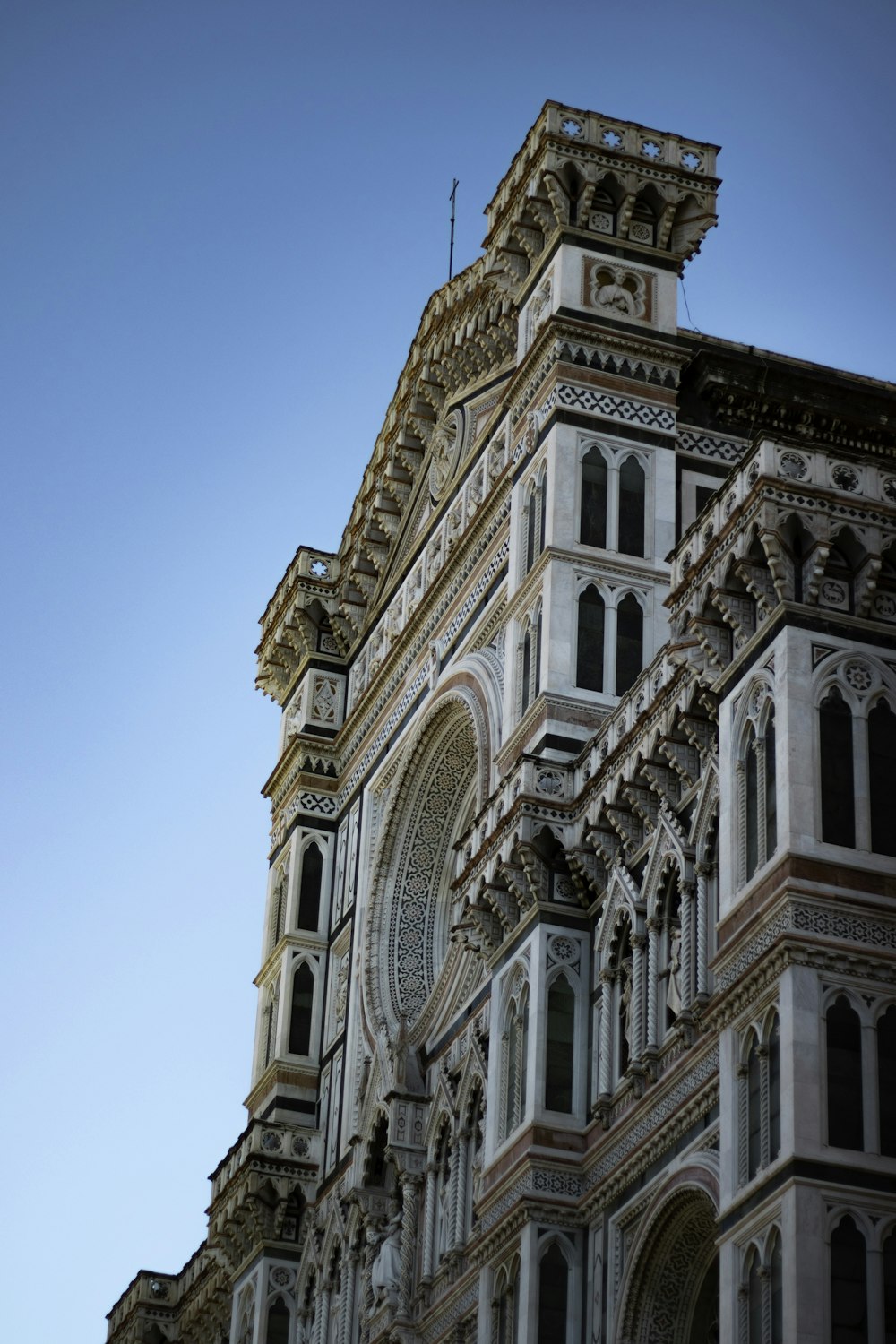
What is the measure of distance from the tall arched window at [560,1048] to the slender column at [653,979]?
1.44 meters

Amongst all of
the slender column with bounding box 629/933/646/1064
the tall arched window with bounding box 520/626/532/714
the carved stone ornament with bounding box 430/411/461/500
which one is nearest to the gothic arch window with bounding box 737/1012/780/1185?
the slender column with bounding box 629/933/646/1064

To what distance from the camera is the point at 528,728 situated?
973 inches

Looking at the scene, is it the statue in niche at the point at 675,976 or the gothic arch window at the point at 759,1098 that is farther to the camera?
the statue in niche at the point at 675,976

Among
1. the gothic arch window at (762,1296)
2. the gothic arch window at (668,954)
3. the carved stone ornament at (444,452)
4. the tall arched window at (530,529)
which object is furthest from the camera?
the carved stone ornament at (444,452)

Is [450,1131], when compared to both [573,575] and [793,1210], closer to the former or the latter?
[573,575]

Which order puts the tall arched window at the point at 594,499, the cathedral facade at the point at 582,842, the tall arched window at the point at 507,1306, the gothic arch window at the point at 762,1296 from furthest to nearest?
1. the tall arched window at the point at 594,499
2. the tall arched window at the point at 507,1306
3. the cathedral facade at the point at 582,842
4. the gothic arch window at the point at 762,1296

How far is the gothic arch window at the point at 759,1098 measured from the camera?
17.7 meters

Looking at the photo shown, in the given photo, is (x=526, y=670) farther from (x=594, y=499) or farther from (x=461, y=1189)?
(x=461, y=1189)

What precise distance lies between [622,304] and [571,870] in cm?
691

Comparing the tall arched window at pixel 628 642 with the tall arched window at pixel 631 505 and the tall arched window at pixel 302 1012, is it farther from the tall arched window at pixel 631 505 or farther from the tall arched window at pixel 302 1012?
the tall arched window at pixel 302 1012

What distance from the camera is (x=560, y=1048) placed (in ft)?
73.9

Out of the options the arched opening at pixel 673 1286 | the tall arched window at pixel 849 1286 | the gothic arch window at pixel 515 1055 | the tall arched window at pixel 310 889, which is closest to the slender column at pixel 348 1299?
the gothic arch window at pixel 515 1055

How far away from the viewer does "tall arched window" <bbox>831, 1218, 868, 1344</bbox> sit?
16594 mm

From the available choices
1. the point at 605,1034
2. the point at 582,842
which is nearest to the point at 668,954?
the point at 605,1034
